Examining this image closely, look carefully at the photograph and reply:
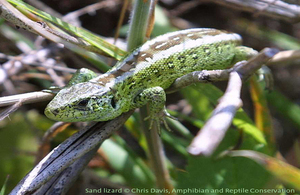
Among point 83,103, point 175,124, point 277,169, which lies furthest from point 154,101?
point 277,169

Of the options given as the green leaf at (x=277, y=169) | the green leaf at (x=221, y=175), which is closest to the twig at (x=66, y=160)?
the green leaf at (x=221, y=175)

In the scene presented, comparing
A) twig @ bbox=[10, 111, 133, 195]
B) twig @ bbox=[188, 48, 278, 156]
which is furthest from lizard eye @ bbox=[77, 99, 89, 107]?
twig @ bbox=[188, 48, 278, 156]

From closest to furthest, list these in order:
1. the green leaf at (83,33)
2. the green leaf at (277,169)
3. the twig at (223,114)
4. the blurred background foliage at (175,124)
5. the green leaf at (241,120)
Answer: the twig at (223,114) → the green leaf at (277,169) → the green leaf at (83,33) → the blurred background foliage at (175,124) → the green leaf at (241,120)

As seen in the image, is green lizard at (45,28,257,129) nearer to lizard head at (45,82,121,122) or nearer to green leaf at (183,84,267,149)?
lizard head at (45,82,121,122)

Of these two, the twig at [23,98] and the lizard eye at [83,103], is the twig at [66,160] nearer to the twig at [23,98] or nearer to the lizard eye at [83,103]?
the lizard eye at [83,103]

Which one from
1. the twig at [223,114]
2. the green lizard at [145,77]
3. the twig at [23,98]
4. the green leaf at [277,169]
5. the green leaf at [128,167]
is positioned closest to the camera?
the twig at [223,114]

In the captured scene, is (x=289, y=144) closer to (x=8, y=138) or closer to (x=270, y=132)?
(x=270, y=132)

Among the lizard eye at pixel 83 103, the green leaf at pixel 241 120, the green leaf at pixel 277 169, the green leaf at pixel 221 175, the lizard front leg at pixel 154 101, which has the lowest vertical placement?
the green leaf at pixel 221 175

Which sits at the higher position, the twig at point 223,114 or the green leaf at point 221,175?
the twig at point 223,114

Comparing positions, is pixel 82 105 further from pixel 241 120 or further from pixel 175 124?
pixel 241 120
